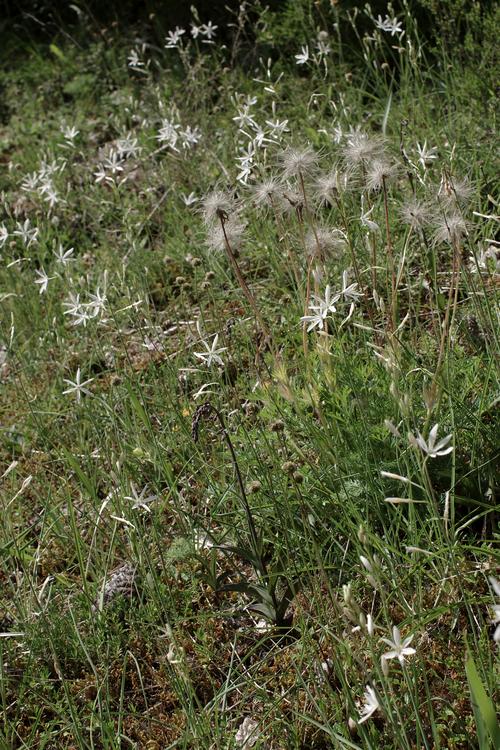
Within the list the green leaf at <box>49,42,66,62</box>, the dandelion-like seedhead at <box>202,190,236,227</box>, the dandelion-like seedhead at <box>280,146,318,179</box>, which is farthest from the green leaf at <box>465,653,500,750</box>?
the green leaf at <box>49,42,66,62</box>

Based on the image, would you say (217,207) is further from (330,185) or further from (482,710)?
(482,710)

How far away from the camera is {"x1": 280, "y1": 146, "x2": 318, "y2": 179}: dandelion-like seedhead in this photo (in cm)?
267

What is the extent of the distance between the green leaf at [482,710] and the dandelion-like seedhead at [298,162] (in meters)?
1.64

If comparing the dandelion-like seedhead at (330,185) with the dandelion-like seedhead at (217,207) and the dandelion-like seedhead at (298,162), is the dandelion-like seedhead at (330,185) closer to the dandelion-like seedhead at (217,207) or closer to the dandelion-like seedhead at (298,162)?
the dandelion-like seedhead at (298,162)

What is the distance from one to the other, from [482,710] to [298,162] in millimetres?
1751

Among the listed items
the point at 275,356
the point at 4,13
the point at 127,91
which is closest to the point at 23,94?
the point at 127,91

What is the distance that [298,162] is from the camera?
8.76ft

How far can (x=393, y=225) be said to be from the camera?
3.78 m

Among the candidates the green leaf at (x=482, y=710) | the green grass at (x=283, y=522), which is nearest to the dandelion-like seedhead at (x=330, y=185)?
the green grass at (x=283, y=522)

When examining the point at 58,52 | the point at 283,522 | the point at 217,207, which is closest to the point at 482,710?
the point at 283,522

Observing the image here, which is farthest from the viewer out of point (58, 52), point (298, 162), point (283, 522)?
point (58, 52)

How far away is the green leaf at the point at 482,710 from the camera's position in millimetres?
1568

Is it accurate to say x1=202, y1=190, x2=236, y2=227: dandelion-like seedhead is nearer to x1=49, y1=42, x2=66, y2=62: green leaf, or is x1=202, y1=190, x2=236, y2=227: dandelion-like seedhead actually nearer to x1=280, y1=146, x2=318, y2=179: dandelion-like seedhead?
x1=280, y1=146, x2=318, y2=179: dandelion-like seedhead

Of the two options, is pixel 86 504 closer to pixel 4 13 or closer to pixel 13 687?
pixel 13 687
